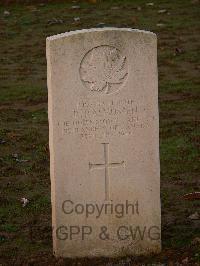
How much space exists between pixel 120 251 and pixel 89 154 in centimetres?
94

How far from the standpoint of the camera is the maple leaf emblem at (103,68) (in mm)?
6781

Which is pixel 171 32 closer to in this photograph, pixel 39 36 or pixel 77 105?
pixel 39 36

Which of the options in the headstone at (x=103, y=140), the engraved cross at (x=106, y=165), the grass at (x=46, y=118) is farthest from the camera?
the grass at (x=46, y=118)

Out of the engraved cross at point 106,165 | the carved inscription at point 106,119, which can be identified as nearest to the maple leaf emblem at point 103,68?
the carved inscription at point 106,119

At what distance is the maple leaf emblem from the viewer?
6781 mm

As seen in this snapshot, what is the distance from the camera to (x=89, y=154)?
22.7ft

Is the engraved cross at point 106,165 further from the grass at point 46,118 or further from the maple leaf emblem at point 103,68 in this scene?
the grass at point 46,118

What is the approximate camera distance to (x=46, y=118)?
12688 millimetres

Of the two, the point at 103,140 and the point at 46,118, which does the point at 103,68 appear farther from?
the point at 46,118

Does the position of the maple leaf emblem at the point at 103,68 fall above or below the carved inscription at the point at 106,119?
above

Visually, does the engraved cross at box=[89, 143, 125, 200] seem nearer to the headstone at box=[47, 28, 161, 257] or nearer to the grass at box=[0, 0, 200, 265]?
the headstone at box=[47, 28, 161, 257]

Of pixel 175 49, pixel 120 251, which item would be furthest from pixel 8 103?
pixel 120 251

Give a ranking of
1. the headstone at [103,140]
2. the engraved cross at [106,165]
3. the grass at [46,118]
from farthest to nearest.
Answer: the grass at [46,118] → the engraved cross at [106,165] → the headstone at [103,140]

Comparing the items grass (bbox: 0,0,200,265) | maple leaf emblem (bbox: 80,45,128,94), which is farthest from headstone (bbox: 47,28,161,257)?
grass (bbox: 0,0,200,265)
